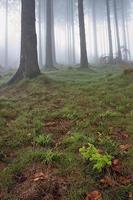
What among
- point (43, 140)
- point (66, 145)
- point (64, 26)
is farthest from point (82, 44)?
point (64, 26)

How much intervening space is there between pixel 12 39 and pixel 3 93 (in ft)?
179

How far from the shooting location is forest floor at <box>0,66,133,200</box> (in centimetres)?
480

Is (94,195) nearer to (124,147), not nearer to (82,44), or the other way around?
(124,147)

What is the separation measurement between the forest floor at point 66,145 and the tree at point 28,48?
10.5 ft

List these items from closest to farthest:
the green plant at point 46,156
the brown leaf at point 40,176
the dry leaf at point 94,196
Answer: the dry leaf at point 94,196 < the brown leaf at point 40,176 < the green plant at point 46,156

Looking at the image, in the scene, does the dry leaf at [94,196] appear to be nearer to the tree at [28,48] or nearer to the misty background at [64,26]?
the tree at [28,48]

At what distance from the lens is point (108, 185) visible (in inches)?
190

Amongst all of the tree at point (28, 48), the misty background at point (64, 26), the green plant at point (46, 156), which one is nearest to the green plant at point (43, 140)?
the green plant at point (46, 156)

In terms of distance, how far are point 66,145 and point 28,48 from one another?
8.68 m

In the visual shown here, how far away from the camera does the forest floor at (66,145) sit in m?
4.80

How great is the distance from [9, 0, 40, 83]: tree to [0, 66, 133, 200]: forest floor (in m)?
3.21

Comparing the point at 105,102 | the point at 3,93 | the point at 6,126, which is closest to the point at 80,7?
the point at 3,93

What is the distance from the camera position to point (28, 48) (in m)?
14.2

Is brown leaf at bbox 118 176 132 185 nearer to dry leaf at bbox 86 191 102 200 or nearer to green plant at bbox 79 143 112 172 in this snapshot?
green plant at bbox 79 143 112 172
